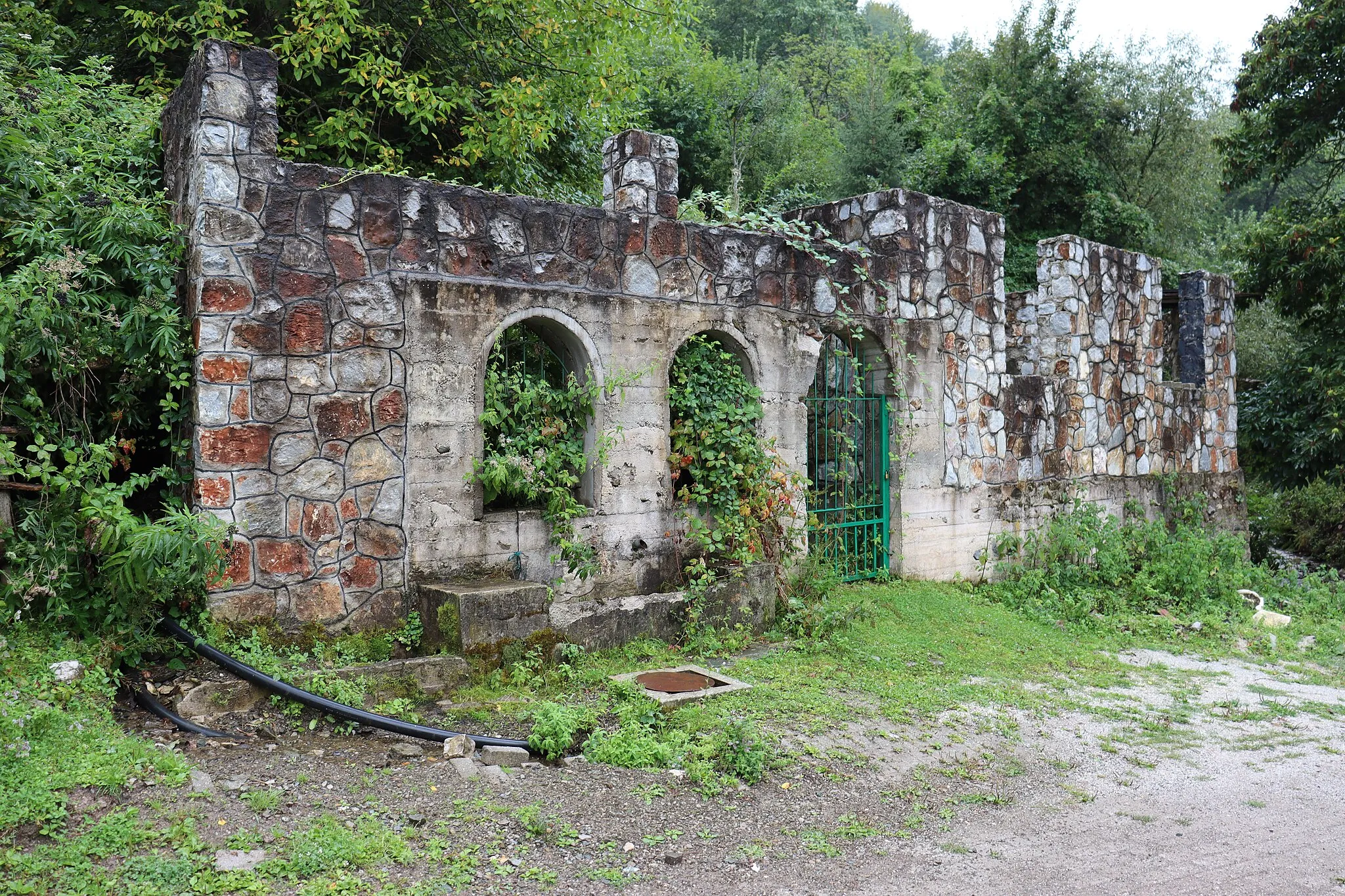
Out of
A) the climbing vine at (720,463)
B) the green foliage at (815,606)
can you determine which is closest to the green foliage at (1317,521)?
the green foliage at (815,606)

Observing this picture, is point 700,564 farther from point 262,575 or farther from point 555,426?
point 262,575

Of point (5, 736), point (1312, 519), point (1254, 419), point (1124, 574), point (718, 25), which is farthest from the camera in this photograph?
point (718, 25)

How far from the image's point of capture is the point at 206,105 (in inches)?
218

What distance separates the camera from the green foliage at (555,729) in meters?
4.77

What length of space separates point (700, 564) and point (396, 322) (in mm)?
2683

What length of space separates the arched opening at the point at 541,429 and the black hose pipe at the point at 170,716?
7.14 feet

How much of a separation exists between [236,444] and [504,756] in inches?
95.4

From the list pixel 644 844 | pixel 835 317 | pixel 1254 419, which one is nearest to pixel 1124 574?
pixel 835 317

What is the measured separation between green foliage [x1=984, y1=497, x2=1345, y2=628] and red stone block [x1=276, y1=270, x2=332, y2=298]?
6.42 meters

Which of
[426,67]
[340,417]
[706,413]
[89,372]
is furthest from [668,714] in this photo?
[426,67]

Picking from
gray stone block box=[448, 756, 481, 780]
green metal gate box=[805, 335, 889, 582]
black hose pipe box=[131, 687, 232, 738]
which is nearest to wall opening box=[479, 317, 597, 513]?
gray stone block box=[448, 756, 481, 780]

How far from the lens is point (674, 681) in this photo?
6.01m

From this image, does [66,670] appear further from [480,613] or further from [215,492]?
[480,613]

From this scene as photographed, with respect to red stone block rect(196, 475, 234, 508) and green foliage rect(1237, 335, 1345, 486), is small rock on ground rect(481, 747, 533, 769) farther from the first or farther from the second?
green foliage rect(1237, 335, 1345, 486)
